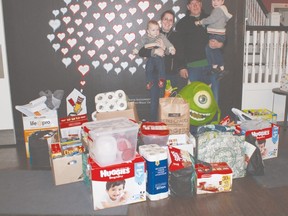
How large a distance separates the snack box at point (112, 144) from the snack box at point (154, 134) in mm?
317

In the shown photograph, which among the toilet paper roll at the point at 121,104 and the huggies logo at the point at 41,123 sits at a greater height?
the toilet paper roll at the point at 121,104

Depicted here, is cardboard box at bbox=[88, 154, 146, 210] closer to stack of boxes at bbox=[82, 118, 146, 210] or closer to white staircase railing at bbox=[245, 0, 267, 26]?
stack of boxes at bbox=[82, 118, 146, 210]

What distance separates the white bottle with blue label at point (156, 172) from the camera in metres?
2.42

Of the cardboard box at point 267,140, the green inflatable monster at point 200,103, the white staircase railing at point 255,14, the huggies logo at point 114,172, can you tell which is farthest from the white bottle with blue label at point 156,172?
the white staircase railing at point 255,14

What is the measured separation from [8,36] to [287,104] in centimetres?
331

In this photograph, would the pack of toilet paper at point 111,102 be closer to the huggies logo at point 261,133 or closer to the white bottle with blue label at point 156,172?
the white bottle with blue label at point 156,172

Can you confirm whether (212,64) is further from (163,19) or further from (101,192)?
(101,192)

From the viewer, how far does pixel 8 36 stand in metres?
3.60

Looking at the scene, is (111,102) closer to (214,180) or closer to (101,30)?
(101,30)

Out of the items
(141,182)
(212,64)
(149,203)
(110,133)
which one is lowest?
(149,203)

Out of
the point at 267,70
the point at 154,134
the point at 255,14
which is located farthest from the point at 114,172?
the point at 255,14

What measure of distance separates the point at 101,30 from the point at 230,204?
2278 millimetres

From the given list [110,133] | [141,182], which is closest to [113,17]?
[110,133]

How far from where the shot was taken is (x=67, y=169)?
2.76 meters
